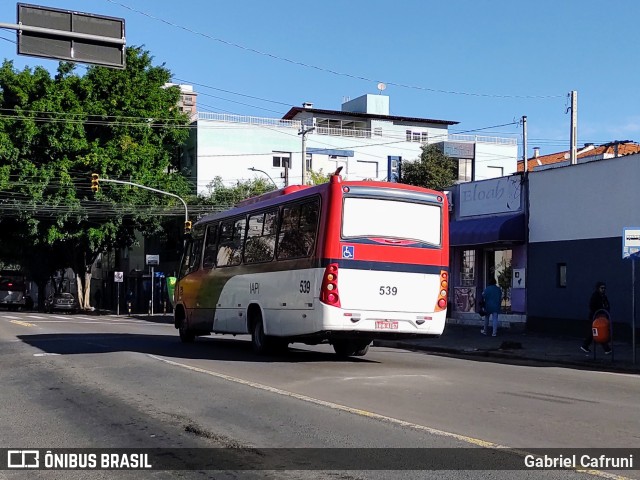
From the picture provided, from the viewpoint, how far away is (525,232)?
82.5ft


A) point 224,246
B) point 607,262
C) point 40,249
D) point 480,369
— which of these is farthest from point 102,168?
point 480,369

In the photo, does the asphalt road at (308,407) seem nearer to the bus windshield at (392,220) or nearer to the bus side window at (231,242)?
the bus windshield at (392,220)

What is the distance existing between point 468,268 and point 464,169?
28813 mm

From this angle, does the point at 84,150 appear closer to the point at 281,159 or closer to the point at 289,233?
the point at 281,159

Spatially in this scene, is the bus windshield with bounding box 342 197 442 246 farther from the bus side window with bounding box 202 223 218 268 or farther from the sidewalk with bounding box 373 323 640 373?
the bus side window with bounding box 202 223 218 268

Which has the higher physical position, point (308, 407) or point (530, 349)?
point (308, 407)

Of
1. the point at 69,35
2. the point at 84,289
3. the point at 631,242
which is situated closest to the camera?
the point at 69,35

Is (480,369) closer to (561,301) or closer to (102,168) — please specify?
(561,301)

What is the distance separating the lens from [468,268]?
28641 mm

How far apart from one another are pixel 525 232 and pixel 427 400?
629 inches

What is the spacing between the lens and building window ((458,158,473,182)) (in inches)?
2203

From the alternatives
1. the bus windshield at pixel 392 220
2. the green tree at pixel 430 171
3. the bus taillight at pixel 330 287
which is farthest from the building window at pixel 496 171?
the bus taillight at pixel 330 287

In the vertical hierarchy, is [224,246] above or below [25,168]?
Result: below

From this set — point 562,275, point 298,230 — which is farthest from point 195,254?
point 562,275
